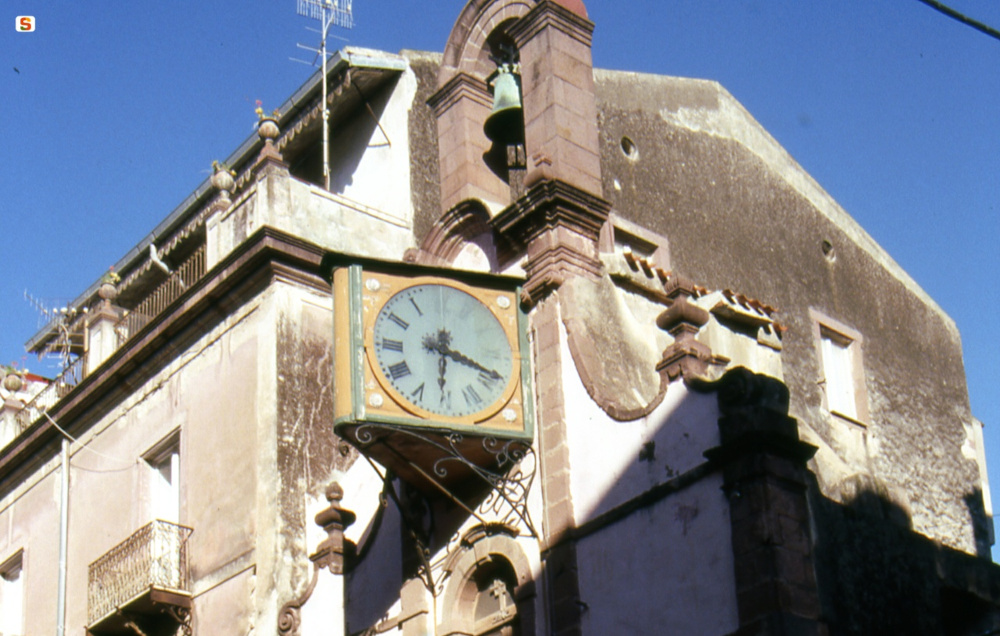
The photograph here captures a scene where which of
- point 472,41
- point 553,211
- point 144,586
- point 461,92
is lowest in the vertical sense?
point 144,586

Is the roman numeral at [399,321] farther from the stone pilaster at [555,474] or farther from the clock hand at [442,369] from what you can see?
the stone pilaster at [555,474]

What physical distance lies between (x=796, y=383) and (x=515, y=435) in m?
7.81

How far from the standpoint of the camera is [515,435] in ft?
47.2

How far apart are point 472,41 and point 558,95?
6.91 feet

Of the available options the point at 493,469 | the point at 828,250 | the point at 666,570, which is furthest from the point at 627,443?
the point at 828,250

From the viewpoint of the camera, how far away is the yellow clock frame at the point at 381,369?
14.0 meters

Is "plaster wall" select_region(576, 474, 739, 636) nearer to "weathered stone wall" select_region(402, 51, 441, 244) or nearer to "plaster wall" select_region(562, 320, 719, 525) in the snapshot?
"plaster wall" select_region(562, 320, 719, 525)

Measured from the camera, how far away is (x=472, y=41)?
58.1 feet

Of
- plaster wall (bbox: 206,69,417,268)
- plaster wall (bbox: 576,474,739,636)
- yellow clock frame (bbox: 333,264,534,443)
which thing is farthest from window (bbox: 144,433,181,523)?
plaster wall (bbox: 576,474,739,636)

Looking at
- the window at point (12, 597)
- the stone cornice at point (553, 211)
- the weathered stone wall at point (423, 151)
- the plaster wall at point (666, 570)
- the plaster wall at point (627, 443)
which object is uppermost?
the weathered stone wall at point (423, 151)

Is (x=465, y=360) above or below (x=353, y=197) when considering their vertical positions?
below

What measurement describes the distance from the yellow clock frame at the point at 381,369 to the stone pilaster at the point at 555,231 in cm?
33

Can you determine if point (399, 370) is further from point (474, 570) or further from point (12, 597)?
point (12, 597)

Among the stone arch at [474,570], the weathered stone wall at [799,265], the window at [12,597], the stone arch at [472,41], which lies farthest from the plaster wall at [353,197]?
the window at [12,597]
